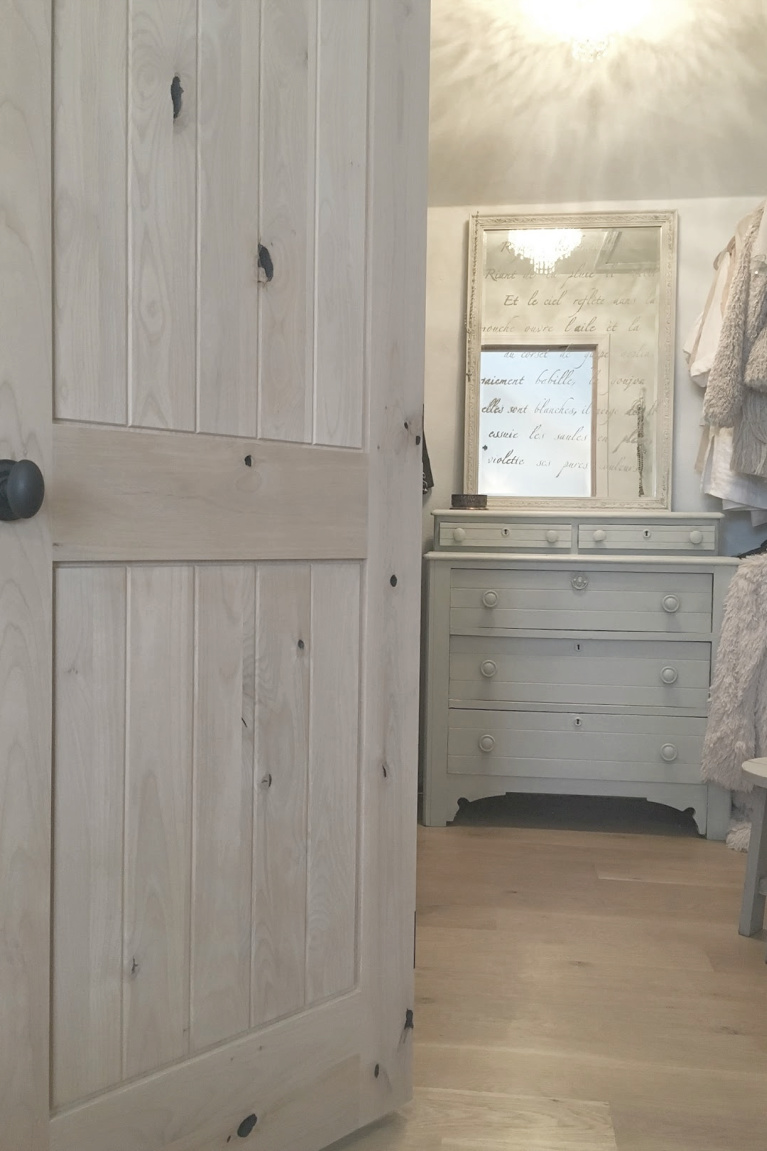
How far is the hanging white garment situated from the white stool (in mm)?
1190

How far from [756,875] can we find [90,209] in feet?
6.34

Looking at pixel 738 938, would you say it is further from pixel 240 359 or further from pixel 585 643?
pixel 240 359

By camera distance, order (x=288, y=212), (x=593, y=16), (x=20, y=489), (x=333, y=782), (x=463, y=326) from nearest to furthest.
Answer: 1. (x=20, y=489)
2. (x=288, y=212)
3. (x=333, y=782)
4. (x=593, y=16)
5. (x=463, y=326)

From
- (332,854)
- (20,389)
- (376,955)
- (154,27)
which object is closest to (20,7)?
(154,27)

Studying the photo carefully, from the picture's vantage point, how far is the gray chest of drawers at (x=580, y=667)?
3.00 meters

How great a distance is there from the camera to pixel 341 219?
1.38 metres

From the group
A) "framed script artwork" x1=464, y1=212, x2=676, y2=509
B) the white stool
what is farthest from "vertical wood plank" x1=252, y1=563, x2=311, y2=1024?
"framed script artwork" x1=464, y1=212, x2=676, y2=509

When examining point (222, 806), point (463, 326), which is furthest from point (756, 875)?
point (463, 326)

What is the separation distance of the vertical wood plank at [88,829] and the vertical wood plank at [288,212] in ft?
1.12

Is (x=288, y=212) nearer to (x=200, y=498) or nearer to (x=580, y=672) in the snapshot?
(x=200, y=498)

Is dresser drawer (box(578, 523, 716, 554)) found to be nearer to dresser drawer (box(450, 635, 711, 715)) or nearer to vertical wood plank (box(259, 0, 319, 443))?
dresser drawer (box(450, 635, 711, 715))

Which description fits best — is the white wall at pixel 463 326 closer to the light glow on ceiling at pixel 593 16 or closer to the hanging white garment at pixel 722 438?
the hanging white garment at pixel 722 438

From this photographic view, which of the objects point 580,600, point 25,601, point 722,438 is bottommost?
point 580,600

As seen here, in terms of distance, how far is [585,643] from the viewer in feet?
9.98
